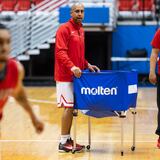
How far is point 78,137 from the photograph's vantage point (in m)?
8.48

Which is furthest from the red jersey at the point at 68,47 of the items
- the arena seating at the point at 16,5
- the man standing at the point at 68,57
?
the arena seating at the point at 16,5

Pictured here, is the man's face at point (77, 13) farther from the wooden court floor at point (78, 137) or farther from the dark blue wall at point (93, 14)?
the dark blue wall at point (93, 14)

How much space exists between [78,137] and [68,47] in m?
1.71

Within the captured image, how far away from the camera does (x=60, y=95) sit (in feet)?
24.4

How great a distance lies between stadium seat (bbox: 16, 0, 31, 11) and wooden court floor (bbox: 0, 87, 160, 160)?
728cm

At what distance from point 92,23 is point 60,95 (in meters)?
9.71

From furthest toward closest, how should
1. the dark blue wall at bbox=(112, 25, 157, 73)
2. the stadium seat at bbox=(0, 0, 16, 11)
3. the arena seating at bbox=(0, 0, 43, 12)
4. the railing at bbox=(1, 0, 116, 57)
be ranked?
the stadium seat at bbox=(0, 0, 16, 11), the arena seating at bbox=(0, 0, 43, 12), the railing at bbox=(1, 0, 116, 57), the dark blue wall at bbox=(112, 25, 157, 73)

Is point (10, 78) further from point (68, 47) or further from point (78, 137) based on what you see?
point (78, 137)

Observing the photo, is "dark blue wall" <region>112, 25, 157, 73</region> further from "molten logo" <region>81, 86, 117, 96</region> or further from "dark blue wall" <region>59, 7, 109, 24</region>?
"molten logo" <region>81, 86, 117, 96</region>

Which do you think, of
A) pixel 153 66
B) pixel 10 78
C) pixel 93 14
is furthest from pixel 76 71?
pixel 93 14

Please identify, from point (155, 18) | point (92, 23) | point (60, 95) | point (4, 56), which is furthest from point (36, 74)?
point (4, 56)

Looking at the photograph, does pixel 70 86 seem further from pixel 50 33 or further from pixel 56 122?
pixel 50 33

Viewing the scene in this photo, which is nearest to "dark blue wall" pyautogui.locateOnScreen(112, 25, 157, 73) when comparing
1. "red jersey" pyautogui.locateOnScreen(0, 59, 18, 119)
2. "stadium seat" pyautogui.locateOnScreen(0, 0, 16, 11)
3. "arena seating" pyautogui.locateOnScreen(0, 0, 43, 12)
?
"arena seating" pyautogui.locateOnScreen(0, 0, 43, 12)

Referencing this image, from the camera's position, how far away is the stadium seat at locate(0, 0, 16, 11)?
19.0 m
